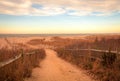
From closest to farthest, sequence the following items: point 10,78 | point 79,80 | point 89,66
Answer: point 10,78
point 79,80
point 89,66

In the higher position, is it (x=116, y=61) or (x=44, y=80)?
(x=116, y=61)

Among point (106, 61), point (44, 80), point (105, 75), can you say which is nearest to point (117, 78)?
point (105, 75)

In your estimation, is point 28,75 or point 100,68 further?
point 100,68

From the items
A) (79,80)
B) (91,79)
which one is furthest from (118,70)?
(79,80)

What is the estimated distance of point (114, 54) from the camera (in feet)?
39.5

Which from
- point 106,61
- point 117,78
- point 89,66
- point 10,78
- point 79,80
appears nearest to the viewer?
point 10,78

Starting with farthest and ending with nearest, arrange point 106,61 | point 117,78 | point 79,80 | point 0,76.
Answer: point 106,61 < point 79,80 < point 117,78 < point 0,76

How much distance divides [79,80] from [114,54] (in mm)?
3358

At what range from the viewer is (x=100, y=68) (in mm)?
11938

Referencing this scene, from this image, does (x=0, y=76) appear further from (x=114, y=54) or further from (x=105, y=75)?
(x=114, y=54)

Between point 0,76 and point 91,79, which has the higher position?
point 0,76

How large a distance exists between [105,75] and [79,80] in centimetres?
144

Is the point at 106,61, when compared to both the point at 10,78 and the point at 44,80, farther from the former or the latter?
the point at 10,78

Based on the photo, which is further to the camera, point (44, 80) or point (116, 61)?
point (116, 61)
